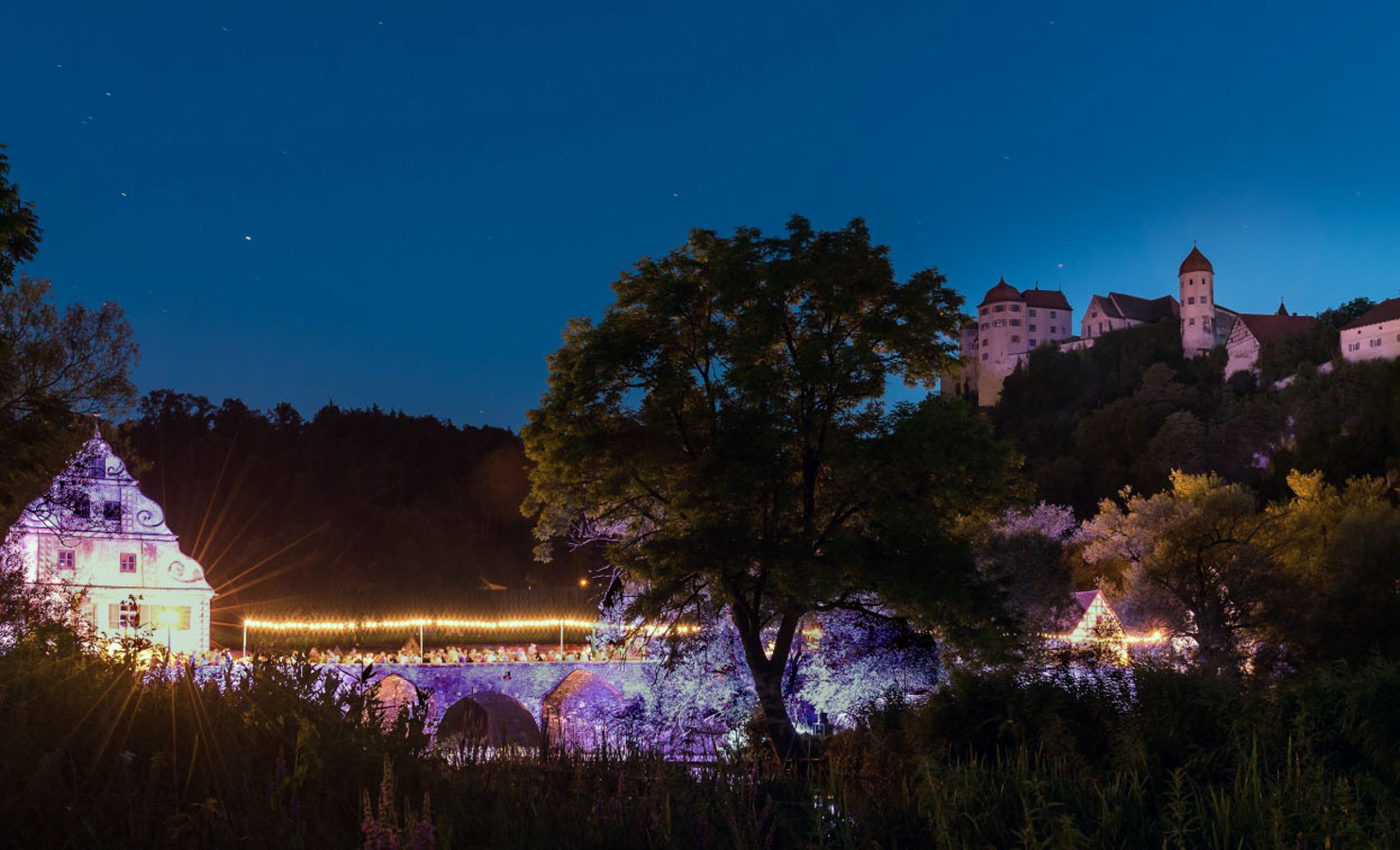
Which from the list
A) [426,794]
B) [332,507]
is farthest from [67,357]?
[332,507]

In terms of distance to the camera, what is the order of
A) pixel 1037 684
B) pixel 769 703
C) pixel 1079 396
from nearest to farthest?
1. pixel 1037 684
2. pixel 769 703
3. pixel 1079 396

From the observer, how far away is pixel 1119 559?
51.6m

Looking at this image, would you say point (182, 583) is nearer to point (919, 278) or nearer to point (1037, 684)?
point (919, 278)

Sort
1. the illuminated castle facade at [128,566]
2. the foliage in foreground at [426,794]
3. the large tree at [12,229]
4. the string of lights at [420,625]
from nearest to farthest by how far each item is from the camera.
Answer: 1. the foliage in foreground at [426,794]
2. the large tree at [12,229]
3. the illuminated castle facade at [128,566]
4. the string of lights at [420,625]

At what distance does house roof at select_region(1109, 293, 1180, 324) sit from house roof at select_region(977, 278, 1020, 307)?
29.2ft

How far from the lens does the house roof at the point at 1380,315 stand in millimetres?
88000

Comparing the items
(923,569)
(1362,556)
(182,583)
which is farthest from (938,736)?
(182,583)

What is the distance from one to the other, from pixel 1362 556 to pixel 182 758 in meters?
38.0

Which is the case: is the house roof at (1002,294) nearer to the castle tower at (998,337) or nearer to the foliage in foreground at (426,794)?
the castle tower at (998,337)

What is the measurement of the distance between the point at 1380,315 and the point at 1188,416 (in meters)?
20.4

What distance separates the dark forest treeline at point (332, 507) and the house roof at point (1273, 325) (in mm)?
58445

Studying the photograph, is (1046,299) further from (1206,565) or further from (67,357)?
(67,357)

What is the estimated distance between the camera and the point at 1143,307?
4847 inches

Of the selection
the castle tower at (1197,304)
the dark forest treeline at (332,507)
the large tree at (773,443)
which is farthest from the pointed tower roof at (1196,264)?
the large tree at (773,443)
